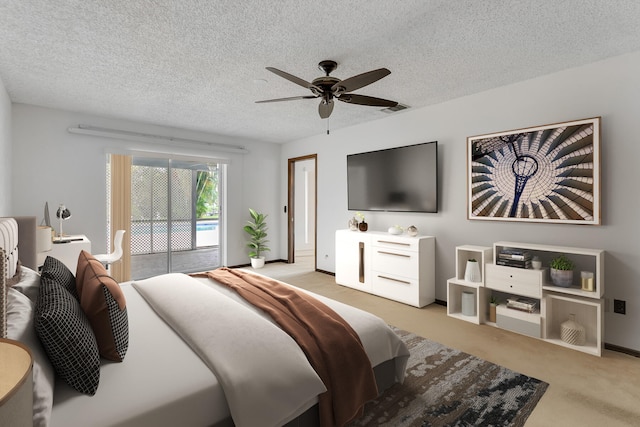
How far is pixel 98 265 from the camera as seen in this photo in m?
1.85

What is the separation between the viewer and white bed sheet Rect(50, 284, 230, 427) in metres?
1.14

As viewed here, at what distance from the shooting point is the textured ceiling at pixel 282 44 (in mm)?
2037

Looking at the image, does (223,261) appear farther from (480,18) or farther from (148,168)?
(480,18)

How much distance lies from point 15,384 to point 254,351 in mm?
1129

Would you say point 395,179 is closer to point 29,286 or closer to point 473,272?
point 473,272

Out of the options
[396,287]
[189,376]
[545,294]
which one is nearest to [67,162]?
[189,376]

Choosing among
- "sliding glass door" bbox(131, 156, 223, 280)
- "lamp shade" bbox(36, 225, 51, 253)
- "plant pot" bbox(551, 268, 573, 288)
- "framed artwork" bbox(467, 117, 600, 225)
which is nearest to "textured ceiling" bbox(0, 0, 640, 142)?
"framed artwork" bbox(467, 117, 600, 225)

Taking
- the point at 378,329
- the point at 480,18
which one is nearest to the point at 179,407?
the point at 378,329

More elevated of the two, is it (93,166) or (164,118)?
(164,118)

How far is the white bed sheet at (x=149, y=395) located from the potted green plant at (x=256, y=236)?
4.30 meters

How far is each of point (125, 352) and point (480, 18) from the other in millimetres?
2859

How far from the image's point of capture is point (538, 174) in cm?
309

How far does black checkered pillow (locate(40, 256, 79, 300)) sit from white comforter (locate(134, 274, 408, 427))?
0.49m

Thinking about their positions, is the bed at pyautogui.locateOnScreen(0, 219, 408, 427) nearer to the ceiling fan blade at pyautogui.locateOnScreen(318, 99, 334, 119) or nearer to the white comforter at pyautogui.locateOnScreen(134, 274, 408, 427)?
the white comforter at pyautogui.locateOnScreen(134, 274, 408, 427)
